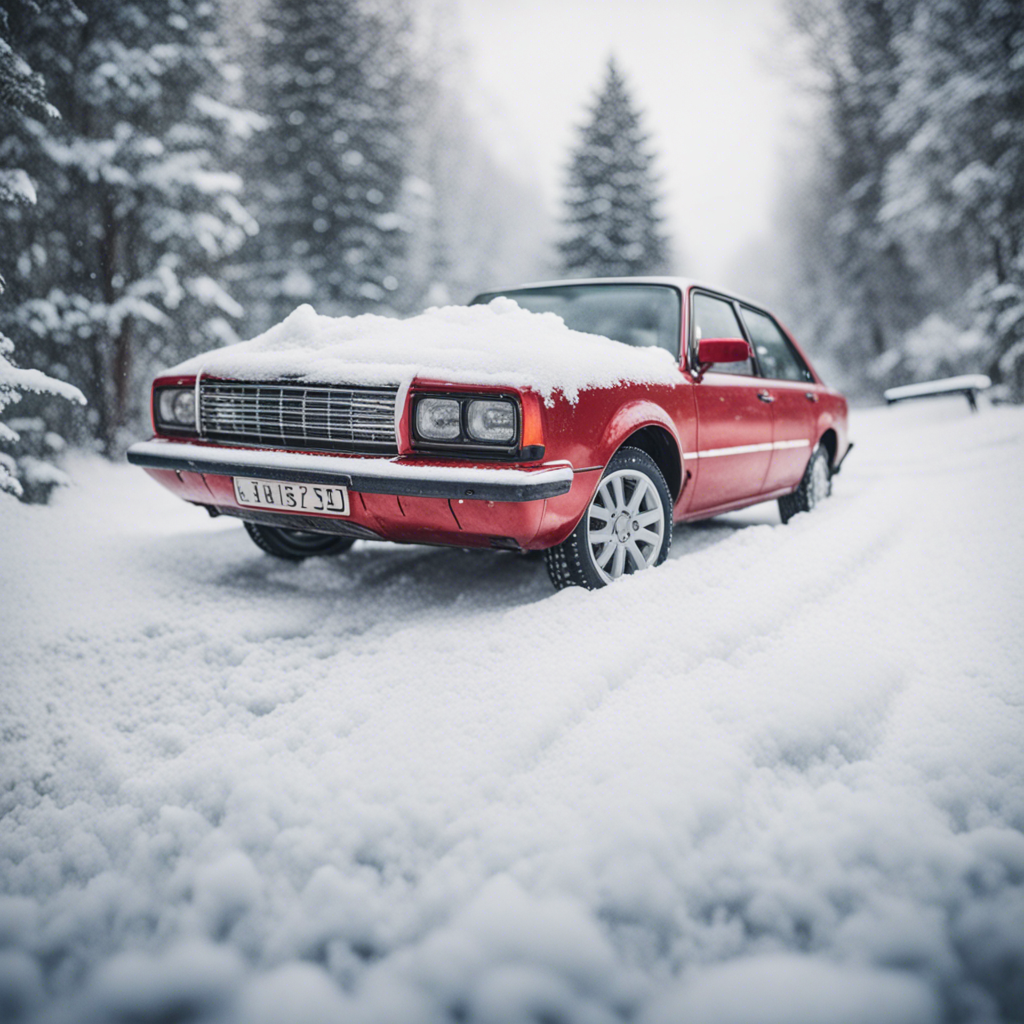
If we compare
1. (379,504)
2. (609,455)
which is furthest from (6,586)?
(609,455)

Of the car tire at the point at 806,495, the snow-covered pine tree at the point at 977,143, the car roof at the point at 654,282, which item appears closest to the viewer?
the car roof at the point at 654,282

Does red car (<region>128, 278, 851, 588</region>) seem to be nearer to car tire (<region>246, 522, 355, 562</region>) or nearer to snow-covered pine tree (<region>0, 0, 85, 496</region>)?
car tire (<region>246, 522, 355, 562</region>)

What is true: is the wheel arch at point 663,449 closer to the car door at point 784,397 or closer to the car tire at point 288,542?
the car door at point 784,397

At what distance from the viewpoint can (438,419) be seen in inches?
95.5

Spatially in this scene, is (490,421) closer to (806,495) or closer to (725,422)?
(725,422)

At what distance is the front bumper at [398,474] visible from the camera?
89.0 inches

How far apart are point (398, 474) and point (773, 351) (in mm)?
3112

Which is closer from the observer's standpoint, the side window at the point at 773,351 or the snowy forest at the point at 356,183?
the side window at the point at 773,351

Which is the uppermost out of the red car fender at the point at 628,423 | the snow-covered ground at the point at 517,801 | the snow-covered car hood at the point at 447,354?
the snow-covered car hood at the point at 447,354

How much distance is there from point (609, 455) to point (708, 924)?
1708 mm

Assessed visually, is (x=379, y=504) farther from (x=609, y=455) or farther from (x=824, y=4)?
(x=824, y=4)

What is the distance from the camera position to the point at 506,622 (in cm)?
250

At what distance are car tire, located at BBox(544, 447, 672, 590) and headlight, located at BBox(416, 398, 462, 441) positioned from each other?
62cm

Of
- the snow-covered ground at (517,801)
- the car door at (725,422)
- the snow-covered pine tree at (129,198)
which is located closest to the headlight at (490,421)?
the snow-covered ground at (517,801)
